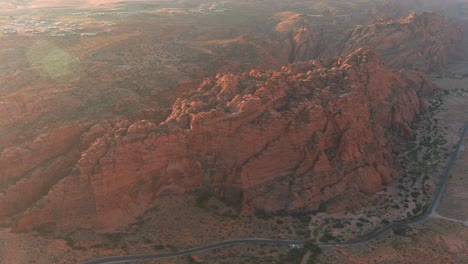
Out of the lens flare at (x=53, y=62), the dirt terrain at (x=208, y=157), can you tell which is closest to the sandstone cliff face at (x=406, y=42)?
the dirt terrain at (x=208, y=157)

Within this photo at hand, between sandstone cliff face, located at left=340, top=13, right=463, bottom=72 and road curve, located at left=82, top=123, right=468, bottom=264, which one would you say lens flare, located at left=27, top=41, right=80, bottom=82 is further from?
sandstone cliff face, located at left=340, top=13, right=463, bottom=72

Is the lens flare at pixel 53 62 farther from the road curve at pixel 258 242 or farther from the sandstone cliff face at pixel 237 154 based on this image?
the road curve at pixel 258 242

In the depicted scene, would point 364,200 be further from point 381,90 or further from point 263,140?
point 381,90

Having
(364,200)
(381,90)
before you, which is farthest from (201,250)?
(381,90)

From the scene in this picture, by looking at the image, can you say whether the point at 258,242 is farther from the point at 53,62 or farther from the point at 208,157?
the point at 53,62

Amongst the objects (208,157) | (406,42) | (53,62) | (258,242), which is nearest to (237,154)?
(208,157)

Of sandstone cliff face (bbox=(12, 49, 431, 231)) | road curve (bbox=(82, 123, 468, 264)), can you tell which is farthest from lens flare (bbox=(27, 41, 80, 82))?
road curve (bbox=(82, 123, 468, 264))
